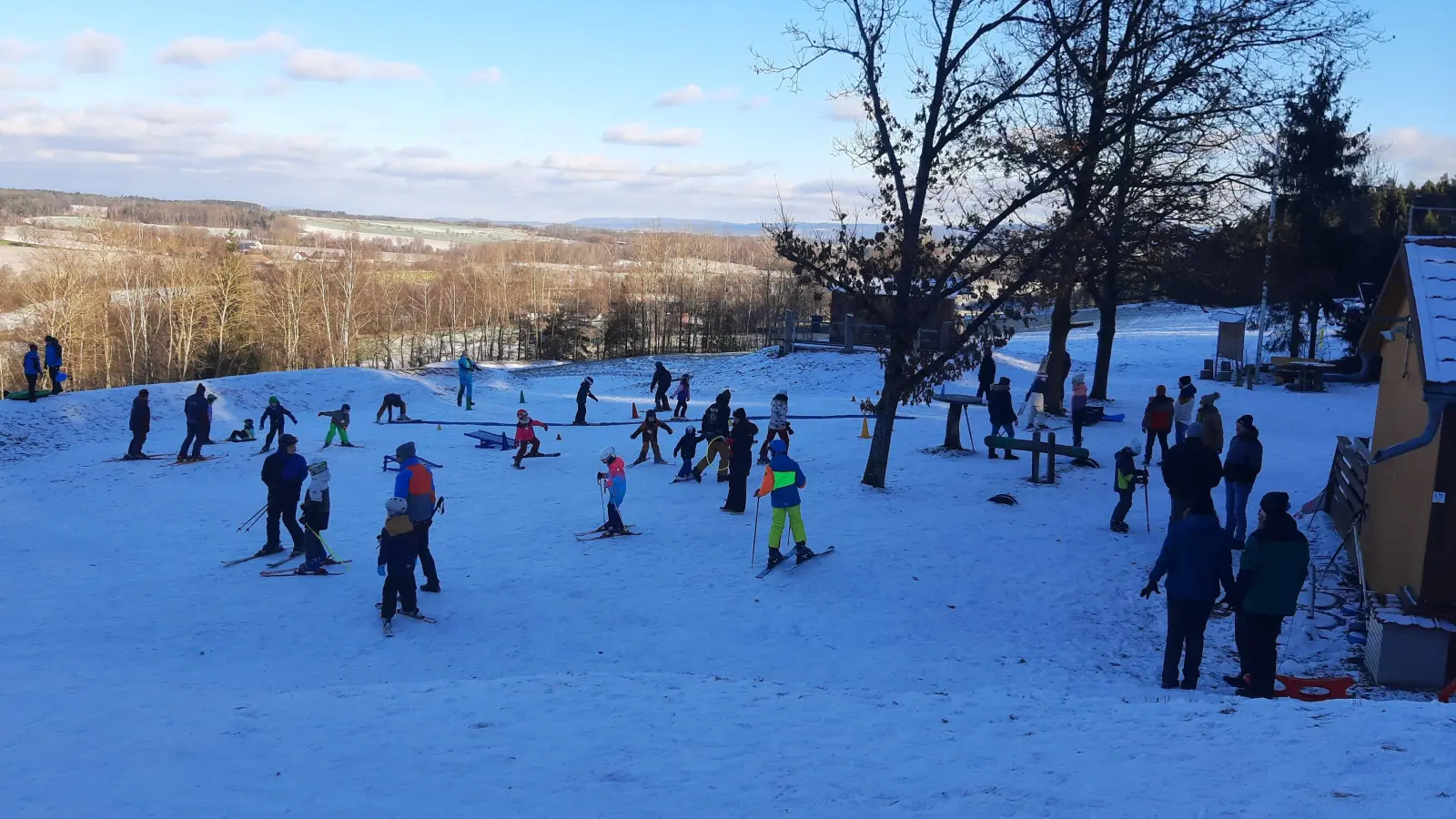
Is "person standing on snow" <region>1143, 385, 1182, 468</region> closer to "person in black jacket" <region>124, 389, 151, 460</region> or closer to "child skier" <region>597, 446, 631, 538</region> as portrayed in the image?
"child skier" <region>597, 446, 631, 538</region>

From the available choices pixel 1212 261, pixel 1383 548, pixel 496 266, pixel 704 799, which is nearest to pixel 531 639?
pixel 704 799

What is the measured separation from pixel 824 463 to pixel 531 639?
30.9 feet

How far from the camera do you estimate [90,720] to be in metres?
7.58

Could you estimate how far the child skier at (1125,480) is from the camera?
40.8ft

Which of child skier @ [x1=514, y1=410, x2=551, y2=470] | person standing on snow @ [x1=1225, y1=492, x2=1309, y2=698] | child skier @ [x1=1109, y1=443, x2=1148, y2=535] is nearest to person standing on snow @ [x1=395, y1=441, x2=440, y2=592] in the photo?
child skier @ [x1=514, y1=410, x2=551, y2=470]

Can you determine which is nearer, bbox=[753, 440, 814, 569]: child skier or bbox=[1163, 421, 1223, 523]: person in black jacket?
bbox=[1163, 421, 1223, 523]: person in black jacket

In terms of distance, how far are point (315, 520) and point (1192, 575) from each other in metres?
10.2

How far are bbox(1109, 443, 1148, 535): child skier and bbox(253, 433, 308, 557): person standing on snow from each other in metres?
10.8

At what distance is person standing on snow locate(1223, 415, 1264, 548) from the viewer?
37.3 ft

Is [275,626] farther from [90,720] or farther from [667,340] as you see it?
[667,340]

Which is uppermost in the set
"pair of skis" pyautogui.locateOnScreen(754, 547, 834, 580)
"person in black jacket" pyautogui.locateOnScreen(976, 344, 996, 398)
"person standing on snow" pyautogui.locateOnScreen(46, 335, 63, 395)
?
"person in black jacket" pyautogui.locateOnScreen(976, 344, 996, 398)

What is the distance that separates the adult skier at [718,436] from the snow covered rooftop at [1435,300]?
1021 cm

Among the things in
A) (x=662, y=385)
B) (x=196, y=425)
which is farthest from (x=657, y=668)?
(x=662, y=385)

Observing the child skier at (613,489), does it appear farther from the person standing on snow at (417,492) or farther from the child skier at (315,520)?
the child skier at (315,520)
